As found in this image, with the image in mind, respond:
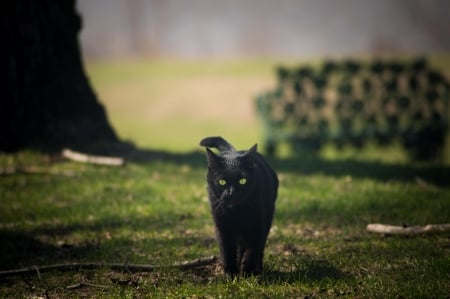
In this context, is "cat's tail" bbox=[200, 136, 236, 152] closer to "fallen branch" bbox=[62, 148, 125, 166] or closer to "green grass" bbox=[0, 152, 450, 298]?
"green grass" bbox=[0, 152, 450, 298]

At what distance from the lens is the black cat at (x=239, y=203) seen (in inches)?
189

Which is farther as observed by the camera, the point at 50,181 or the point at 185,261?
the point at 50,181

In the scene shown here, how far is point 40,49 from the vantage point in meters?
11.5

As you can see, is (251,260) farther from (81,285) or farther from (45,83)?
(45,83)

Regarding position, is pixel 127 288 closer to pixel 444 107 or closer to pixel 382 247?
pixel 382 247

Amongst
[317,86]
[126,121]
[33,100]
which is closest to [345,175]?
[317,86]

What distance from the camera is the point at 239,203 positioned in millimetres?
4848

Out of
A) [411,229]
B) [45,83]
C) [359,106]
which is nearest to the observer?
[411,229]

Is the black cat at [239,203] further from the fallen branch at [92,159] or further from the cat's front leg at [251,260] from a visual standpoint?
the fallen branch at [92,159]

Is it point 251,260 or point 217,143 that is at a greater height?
point 217,143

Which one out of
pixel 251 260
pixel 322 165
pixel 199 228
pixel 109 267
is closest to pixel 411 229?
pixel 251 260

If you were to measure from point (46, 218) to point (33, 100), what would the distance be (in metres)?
4.05

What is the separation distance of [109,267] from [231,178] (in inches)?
71.1

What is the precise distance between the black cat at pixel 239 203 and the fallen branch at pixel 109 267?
590 millimetres
